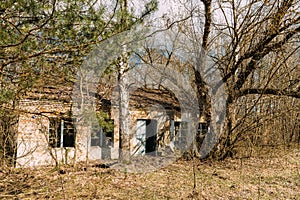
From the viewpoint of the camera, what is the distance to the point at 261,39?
930cm

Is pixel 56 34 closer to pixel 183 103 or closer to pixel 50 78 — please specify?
pixel 50 78

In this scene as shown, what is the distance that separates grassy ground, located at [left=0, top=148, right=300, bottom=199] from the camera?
6340 mm

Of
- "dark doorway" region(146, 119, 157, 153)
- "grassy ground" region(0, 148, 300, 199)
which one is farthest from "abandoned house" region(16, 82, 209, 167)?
"grassy ground" region(0, 148, 300, 199)

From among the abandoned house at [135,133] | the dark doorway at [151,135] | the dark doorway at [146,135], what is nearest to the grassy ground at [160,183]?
the abandoned house at [135,133]

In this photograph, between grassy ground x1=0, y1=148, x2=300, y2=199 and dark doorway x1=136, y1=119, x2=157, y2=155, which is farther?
dark doorway x1=136, y1=119, x2=157, y2=155

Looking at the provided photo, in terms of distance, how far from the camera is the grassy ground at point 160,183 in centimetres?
634

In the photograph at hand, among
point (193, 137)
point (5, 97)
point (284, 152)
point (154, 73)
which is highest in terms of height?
point (154, 73)

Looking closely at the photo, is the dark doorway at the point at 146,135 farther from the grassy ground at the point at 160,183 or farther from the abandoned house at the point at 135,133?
the grassy ground at the point at 160,183

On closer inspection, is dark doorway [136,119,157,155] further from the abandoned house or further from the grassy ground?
the grassy ground

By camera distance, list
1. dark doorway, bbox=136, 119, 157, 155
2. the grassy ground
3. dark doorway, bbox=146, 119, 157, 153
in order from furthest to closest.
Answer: dark doorway, bbox=146, 119, 157, 153 < dark doorway, bbox=136, 119, 157, 155 < the grassy ground

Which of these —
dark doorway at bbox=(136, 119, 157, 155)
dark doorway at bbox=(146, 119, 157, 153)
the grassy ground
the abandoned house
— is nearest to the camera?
the grassy ground

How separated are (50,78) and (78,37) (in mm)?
911

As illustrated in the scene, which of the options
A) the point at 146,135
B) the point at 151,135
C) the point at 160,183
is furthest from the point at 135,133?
the point at 160,183

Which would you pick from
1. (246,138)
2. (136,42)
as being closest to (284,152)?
(246,138)
